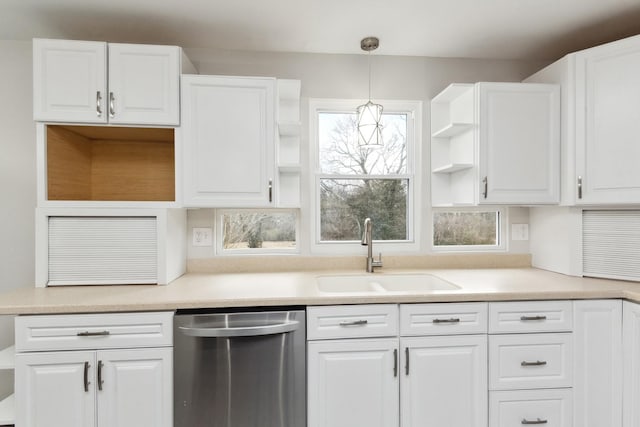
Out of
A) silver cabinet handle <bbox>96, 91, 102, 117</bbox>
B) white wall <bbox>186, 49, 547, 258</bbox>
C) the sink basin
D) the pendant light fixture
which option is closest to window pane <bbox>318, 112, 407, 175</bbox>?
white wall <bbox>186, 49, 547, 258</bbox>

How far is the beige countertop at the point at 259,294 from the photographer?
1.48 metres

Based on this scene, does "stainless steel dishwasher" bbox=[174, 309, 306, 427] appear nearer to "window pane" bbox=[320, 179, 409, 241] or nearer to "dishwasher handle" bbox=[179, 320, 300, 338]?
"dishwasher handle" bbox=[179, 320, 300, 338]

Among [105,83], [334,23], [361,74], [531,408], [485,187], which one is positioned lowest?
[531,408]

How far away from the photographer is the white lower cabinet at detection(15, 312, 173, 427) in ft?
4.70

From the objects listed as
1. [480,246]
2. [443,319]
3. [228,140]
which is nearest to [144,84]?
[228,140]

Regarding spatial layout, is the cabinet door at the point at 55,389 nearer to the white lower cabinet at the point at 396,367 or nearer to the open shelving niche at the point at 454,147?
the white lower cabinet at the point at 396,367

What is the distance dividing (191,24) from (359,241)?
1745 millimetres

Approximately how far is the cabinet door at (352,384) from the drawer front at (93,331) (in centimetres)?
73

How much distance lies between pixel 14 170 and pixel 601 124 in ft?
11.8

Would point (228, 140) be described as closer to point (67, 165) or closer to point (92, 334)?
point (67, 165)

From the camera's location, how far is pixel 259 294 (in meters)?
1.60

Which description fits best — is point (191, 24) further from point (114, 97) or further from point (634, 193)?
point (634, 193)

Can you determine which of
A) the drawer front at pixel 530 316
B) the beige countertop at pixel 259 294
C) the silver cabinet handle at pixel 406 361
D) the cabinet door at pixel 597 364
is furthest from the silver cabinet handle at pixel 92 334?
the cabinet door at pixel 597 364

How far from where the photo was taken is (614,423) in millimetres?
1626
